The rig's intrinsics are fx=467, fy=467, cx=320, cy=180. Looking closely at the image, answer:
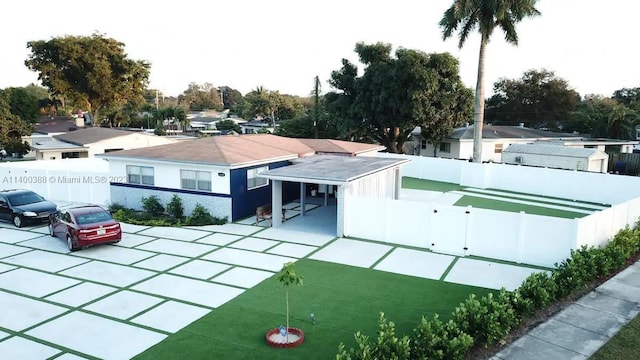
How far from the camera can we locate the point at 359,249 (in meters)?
15.2

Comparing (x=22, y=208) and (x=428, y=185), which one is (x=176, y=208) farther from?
(x=428, y=185)

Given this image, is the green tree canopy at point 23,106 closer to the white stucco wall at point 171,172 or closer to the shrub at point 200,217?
the white stucco wall at point 171,172

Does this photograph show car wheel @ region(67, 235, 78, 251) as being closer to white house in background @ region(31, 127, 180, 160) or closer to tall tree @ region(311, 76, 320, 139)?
white house in background @ region(31, 127, 180, 160)

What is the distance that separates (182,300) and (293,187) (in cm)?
1311

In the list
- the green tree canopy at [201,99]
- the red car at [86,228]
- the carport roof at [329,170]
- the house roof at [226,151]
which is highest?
the green tree canopy at [201,99]

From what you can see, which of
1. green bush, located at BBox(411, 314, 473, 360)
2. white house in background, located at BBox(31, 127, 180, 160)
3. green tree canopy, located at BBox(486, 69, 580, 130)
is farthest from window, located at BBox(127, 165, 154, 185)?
green tree canopy, located at BBox(486, 69, 580, 130)

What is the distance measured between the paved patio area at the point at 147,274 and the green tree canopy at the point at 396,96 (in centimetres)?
2230

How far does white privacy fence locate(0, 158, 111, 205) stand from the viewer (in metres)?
22.6

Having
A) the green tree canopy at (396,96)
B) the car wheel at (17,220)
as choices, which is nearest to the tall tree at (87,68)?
the green tree canopy at (396,96)

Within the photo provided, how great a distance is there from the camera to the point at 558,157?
104 feet

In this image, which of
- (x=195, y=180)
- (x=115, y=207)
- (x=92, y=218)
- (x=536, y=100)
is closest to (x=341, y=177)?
(x=195, y=180)

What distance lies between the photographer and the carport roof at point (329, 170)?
1695 cm

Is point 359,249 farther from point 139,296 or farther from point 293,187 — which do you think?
point 293,187

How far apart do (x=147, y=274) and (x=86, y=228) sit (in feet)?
11.1
